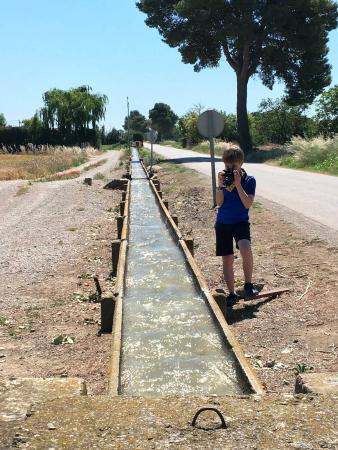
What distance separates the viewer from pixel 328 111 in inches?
1714

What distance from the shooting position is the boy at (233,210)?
570cm

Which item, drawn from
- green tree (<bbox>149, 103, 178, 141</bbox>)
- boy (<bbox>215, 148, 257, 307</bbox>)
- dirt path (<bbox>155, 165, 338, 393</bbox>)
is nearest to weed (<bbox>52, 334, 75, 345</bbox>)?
dirt path (<bbox>155, 165, 338, 393</bbox>)

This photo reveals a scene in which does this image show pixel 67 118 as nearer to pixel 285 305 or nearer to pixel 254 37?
pixel 254 37

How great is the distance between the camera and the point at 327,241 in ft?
28.1

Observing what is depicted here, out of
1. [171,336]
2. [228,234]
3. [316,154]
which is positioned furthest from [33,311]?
[316,154]

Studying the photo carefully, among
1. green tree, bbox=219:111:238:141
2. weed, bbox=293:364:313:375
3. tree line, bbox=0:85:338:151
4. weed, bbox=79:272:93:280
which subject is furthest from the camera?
green tree, bbox=219:111:238:141

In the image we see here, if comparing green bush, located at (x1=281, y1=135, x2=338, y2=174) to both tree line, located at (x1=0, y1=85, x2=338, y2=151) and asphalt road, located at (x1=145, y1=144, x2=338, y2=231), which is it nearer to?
asphalt road, located at (x1=145, y1=144, x2=338, y2=231)

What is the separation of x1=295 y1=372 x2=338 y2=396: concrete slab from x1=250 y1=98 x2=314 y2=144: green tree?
155 ft

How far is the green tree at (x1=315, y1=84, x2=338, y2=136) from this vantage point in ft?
140

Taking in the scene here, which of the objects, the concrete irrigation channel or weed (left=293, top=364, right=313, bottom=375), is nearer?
the concrete irrigation channel

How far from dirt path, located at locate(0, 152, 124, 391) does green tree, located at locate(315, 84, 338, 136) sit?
3011 centimetres

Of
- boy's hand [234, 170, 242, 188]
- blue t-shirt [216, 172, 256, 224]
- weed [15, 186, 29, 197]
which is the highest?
boy's hand [234, 170, 242, 188]

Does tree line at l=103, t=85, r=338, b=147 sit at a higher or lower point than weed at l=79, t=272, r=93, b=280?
higher

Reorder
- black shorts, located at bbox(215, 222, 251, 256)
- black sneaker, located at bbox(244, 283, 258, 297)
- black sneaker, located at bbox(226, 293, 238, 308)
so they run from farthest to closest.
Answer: black sneaker, located at bbox(244, 283, 258, 297), black sneaker, located at bbox(226, 293, 238, 308), black shorts, located at bbox(215, 222, 251, 256)
